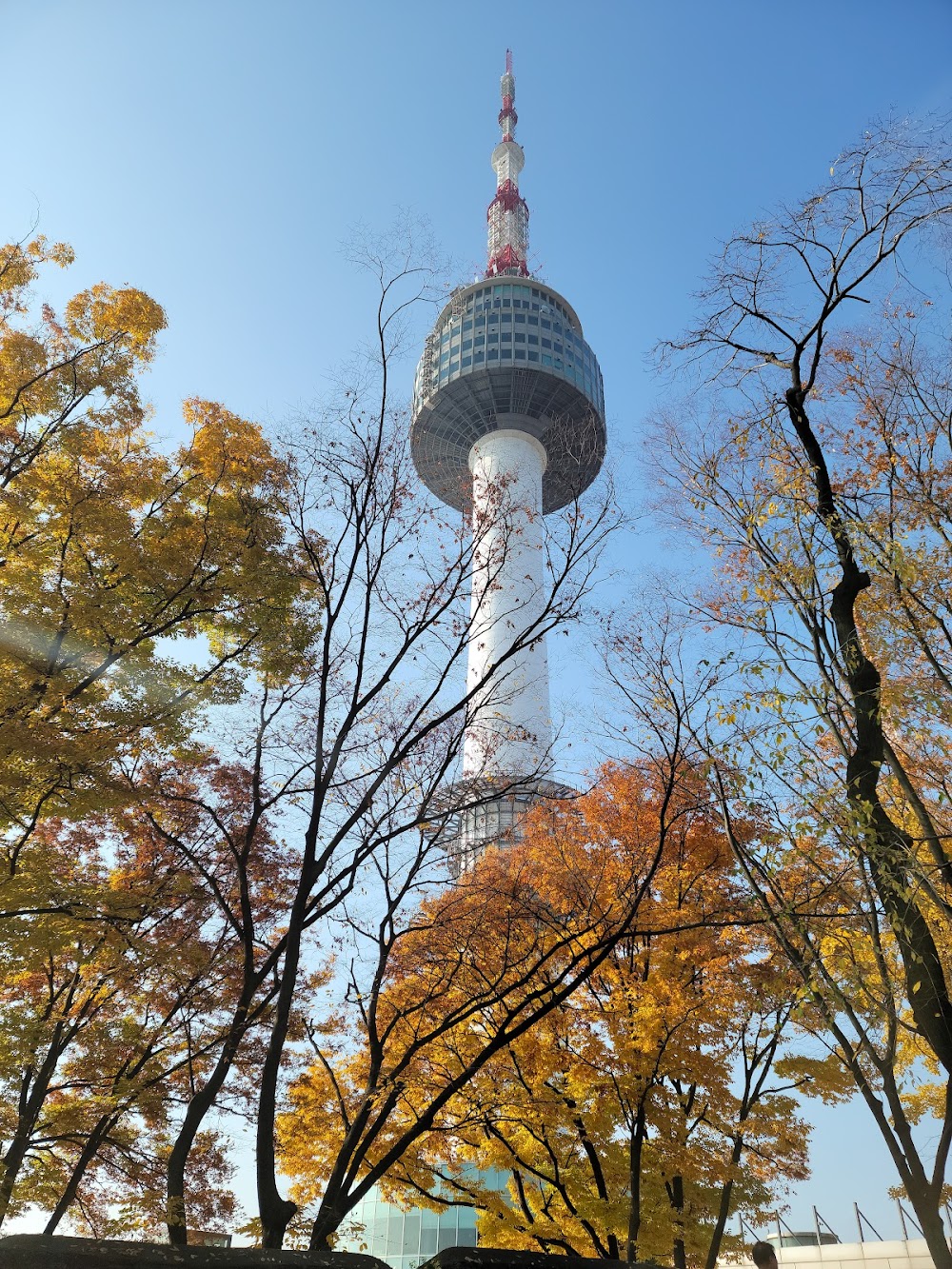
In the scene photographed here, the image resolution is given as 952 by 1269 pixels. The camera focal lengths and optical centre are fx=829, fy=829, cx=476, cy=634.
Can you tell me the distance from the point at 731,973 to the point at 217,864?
26.1 feet

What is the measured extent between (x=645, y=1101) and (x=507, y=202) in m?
81.7

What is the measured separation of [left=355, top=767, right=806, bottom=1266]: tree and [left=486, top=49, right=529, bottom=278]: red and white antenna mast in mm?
74937

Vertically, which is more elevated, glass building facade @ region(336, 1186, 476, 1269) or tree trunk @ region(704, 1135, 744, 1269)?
tree trunk @ region(704, 1135, 744, 1269)

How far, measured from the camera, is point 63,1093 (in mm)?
13891

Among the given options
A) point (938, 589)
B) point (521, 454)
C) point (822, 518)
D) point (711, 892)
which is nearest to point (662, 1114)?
point (711, 892)

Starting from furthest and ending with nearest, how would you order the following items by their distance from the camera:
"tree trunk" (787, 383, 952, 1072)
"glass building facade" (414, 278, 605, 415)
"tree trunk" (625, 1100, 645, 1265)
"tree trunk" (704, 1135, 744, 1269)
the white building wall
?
"glass building facade" (414, 278, 605, 415), the white building wall, "tree trunk" (704, 1135, 744, 1269), "tree trunk" (625, 1100, 645, 1265), "tree trunk" (787, 383, 952, 1072)

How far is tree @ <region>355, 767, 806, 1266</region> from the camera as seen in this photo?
11.0 meters

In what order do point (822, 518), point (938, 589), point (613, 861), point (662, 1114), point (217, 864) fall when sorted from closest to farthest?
point (822, 518) → point (938, 589) → point (662, 1114) → point (217, 864) → point (613, 861)

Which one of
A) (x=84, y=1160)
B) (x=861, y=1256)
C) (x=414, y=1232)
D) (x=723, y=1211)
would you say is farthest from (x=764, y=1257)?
(x=414, y=1232)

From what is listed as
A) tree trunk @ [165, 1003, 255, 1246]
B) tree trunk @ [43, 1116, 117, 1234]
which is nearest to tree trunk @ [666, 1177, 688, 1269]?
tree trunk @ [165, 1003, 255, 1246]

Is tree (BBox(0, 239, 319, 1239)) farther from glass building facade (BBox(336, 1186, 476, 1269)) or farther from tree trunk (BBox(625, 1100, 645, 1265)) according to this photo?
glass building facade (BBox(336, 1186, 476, 1269))

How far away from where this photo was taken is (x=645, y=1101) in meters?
11.1

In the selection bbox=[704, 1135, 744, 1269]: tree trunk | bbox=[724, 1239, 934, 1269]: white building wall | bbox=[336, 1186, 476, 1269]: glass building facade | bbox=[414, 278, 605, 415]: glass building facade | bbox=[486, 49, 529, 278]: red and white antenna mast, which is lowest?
bbox=[336, 1186, 476, 1269]: glass building facade

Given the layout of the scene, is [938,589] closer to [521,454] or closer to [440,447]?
[521,454]
